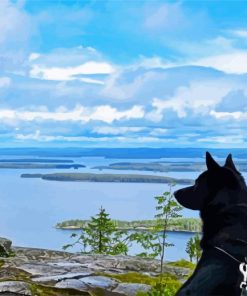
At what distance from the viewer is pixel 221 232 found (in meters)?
3.44

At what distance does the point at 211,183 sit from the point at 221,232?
249 mm

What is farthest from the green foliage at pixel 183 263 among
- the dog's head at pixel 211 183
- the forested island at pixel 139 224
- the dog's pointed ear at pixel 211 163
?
the dog's pointed ear at pixel 211 163

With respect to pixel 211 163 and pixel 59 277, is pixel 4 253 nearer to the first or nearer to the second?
pixel 59 277

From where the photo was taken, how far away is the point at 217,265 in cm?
342

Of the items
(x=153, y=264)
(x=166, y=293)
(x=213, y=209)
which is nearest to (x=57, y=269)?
(x=153, y=264)

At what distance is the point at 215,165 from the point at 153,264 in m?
A: 5.09

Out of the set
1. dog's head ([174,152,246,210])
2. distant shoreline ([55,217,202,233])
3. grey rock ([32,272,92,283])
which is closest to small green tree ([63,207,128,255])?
distant shoreline ([55,217,202,233])

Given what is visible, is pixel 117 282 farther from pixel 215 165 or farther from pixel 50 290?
pixel 215 165

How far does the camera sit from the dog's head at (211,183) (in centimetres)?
347

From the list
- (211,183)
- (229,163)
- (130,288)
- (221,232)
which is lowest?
(130,288)

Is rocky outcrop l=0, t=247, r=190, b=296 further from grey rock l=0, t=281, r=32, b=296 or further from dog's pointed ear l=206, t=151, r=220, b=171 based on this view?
dog's pointed ear l=206, t=151, r=220, b=171

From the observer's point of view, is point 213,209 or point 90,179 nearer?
point 213,209

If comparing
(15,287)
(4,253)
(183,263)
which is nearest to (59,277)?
(15,287)

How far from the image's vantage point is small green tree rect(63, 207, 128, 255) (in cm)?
998
